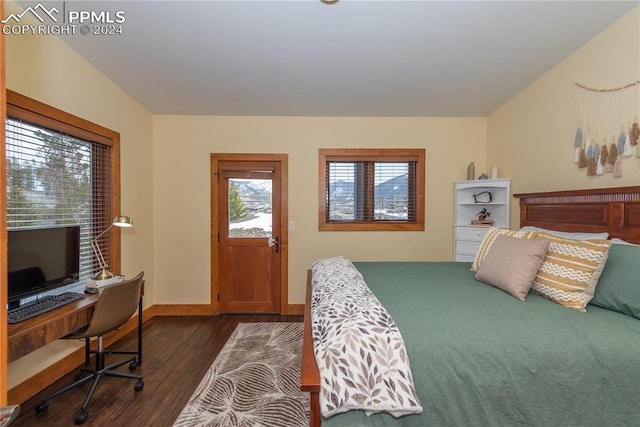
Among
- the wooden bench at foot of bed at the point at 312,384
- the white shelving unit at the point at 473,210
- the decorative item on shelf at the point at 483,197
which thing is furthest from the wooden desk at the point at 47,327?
the decorative item on shelf at the point at 483,197

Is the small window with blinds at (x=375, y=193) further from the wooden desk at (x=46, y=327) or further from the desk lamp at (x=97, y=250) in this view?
the wooden desk at (x=46, y=327)

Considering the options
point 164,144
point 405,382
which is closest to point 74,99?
point 164,144

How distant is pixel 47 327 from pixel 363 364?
73.6 inches

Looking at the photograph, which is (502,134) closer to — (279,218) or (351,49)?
(351,49)

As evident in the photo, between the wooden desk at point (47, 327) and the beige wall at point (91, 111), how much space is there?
0.55m

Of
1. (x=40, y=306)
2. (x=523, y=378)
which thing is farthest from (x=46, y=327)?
(x=523, y=378)

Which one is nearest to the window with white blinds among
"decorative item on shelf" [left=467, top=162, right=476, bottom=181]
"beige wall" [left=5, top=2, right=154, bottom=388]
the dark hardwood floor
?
"beige wall" [left=5, top=2, right=154, bottom=388]

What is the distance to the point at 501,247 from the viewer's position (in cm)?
200

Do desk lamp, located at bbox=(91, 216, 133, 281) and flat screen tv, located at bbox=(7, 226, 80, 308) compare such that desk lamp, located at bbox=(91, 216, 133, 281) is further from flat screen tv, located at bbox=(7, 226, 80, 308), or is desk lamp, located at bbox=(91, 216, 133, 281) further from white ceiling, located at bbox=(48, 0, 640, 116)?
white ceiling, located at bbox=(48, 0, 640, 116)

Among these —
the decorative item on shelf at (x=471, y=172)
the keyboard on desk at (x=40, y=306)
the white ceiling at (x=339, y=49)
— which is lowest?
the keyboard on desk at (x=40, y=306)

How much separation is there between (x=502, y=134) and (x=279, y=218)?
9.84ft

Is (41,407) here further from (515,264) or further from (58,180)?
(515,264)

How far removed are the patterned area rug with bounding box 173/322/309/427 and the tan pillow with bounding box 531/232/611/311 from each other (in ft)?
5.76

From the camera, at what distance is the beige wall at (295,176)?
12.1 feet
